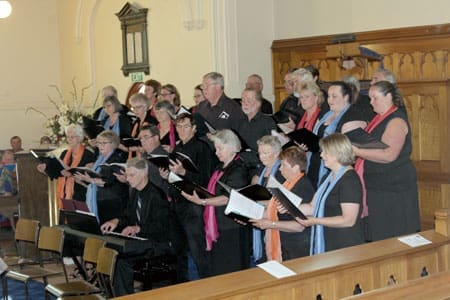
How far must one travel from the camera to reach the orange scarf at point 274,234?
5.79 m

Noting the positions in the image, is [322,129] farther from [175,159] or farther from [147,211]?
[147,211]

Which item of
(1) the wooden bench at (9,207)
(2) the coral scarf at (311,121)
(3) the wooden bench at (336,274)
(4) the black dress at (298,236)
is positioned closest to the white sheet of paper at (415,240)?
(3) the wooden bench at (336,274)

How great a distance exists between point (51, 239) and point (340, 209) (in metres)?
3.06

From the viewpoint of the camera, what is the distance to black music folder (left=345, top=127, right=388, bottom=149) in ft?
19.7

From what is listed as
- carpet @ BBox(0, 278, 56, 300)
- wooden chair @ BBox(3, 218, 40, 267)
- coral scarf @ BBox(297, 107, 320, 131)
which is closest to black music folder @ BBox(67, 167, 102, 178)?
wooden chair @ BBox(3, 218, 40, 267)

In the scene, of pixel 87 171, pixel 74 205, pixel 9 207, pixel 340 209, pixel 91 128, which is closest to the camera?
pixel 340 209

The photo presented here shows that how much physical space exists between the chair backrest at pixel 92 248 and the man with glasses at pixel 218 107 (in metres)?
2.06

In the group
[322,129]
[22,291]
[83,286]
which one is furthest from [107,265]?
[22,291]

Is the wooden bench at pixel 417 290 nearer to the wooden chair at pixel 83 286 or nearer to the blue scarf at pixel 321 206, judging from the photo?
the blue scarf at pixel 321 206

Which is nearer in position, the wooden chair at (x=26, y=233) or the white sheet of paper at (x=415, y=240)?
the white sheet of paper at (x=415, y=240)

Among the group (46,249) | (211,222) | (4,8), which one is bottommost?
(46,249)

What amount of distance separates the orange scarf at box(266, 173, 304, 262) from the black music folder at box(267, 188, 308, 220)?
558 millimetres

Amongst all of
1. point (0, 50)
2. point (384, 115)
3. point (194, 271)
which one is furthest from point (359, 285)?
point (0, 50)

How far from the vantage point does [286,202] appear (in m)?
5.14
